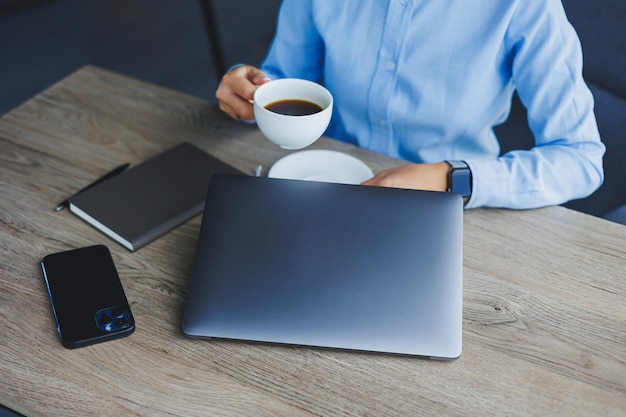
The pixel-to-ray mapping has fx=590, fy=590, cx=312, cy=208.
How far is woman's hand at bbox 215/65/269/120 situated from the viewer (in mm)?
918

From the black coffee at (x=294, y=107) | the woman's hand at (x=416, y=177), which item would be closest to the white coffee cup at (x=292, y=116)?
the black coffee at (x=294, y=107)

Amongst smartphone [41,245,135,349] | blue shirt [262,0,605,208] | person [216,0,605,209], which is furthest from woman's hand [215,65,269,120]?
smartphone [41,245,135,349]

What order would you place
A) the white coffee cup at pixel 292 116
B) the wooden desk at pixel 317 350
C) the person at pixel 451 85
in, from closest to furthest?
the wooden desk at pixel 317 350
the white coffee cup at pixel 292 116
the person at pixel 451 85

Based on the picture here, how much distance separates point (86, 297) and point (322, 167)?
39cm

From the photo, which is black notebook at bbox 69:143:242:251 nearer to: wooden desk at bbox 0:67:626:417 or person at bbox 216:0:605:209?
wooden desk at bbox 0:67:626:417

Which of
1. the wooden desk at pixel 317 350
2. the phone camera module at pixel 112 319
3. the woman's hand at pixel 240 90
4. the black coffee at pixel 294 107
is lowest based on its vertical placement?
the wooden desk at pixel 317 350

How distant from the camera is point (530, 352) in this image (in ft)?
2.18

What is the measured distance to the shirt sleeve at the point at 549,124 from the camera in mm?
848

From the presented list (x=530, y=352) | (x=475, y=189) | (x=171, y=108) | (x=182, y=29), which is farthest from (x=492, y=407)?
(x=182, y=29)

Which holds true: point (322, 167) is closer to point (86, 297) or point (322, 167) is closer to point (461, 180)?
point (461, 180)

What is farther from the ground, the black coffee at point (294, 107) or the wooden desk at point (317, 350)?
the black coffee at point (294, 107)

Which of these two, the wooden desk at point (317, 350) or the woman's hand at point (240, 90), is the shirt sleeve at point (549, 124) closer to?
the wooden desk at point (317, 350)

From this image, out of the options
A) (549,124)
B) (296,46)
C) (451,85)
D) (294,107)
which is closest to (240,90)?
(294,107)

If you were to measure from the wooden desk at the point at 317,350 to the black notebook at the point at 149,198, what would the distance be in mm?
18
